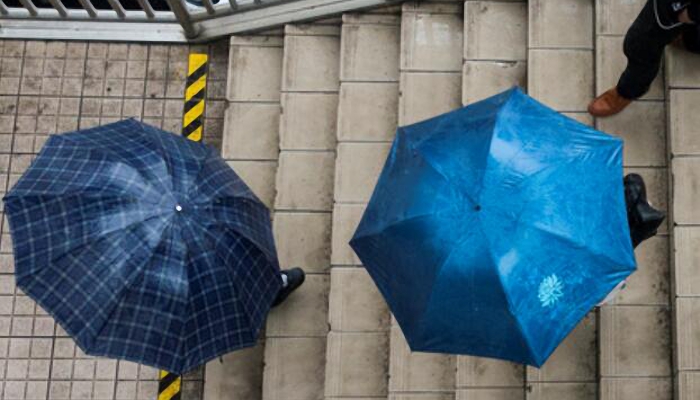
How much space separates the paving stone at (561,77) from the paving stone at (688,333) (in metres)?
1.61

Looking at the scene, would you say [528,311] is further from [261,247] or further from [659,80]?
[659,80]

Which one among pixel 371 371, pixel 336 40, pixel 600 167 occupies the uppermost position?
pixel 336 40

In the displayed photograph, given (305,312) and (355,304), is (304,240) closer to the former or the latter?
(305,312)

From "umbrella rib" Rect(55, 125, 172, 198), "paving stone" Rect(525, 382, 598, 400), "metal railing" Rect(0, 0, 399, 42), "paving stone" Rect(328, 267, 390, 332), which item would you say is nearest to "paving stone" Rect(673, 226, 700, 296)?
"paving stone" Rect(525, 382, 598, 400)

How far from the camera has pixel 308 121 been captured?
678cm

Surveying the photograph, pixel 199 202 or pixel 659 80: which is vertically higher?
pixel 659 80

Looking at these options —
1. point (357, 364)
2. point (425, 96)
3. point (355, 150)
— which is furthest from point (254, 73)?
point (357, 364)

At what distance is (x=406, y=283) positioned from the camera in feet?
15.6

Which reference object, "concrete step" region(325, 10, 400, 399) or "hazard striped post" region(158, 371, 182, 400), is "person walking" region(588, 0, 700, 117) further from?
"hazard striped post" region(158, 371, 182, 400)

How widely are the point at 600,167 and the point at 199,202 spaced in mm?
2292

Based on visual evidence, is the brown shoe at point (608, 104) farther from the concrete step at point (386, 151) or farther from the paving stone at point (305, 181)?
the paving stone at point (305, 181)

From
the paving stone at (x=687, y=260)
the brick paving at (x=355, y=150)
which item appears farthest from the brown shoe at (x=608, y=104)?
the paving stone at (x=687, y=260)

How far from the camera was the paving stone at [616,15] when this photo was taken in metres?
6.32

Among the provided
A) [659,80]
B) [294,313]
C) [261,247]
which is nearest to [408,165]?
[261,247]
